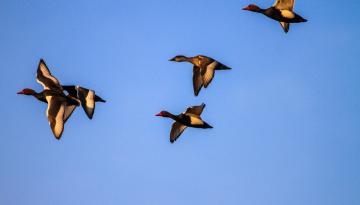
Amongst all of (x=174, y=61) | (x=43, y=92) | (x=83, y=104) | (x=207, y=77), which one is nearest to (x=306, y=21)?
(x=207, y=77)

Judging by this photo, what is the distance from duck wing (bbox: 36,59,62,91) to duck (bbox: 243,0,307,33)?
26.9ft

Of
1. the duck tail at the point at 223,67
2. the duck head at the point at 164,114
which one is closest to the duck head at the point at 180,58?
the duck tail at the point at 223,67

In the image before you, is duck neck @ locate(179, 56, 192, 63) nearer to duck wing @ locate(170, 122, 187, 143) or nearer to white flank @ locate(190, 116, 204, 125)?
white flank @ locate(190, 116, 204, 125)

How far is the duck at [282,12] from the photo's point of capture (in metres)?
23.3

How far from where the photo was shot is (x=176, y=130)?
26.6 m

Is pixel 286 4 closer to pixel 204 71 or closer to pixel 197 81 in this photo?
pixel 204 71

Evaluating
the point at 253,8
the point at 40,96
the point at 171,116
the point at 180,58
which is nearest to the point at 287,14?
the point at 253,8

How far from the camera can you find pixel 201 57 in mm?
25109

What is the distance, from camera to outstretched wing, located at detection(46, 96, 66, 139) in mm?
23000

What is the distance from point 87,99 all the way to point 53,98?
1386mm

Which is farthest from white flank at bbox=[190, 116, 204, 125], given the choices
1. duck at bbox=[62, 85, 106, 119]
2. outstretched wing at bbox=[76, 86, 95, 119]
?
outstretched wing at bbox=[76, 86, 95, 119]

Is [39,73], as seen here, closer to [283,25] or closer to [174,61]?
[174,61]

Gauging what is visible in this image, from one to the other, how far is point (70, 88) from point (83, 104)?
5.62 ft

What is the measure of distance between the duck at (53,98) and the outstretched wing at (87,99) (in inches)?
32.5
